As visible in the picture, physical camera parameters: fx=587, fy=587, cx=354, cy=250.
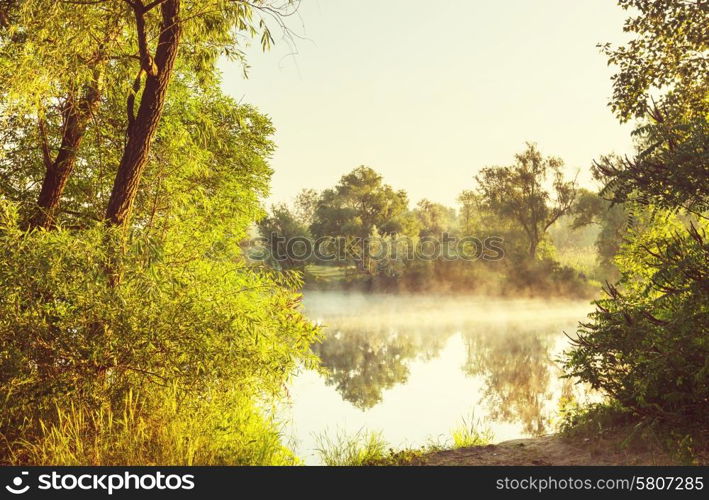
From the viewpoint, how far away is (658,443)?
23.2 ft

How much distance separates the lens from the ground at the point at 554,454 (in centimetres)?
712

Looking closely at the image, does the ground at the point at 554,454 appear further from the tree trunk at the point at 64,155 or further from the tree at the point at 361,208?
the tree at the point at 361,208

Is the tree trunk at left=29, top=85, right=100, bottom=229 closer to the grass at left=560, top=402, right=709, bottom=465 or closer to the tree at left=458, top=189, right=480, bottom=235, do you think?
the grass at left=560, top=402, right=709, bottom=465

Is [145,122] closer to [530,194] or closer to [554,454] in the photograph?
[554,454]

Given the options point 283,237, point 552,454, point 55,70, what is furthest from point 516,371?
point 283,237

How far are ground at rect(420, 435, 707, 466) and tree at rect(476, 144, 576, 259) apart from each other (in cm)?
3323

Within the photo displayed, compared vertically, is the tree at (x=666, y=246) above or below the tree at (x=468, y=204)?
below

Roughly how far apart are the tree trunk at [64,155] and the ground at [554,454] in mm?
6979

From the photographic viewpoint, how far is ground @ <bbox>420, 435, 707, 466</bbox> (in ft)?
23.4

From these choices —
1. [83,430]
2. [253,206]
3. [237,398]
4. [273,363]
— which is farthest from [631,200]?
[253,206]

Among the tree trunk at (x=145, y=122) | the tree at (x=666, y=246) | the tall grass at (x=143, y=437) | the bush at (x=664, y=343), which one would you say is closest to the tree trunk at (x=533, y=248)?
the tree at (x=666, y=246)

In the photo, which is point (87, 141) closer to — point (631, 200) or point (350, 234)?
point (631, 200)

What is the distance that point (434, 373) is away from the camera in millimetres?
19922

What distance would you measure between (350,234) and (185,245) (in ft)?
116
